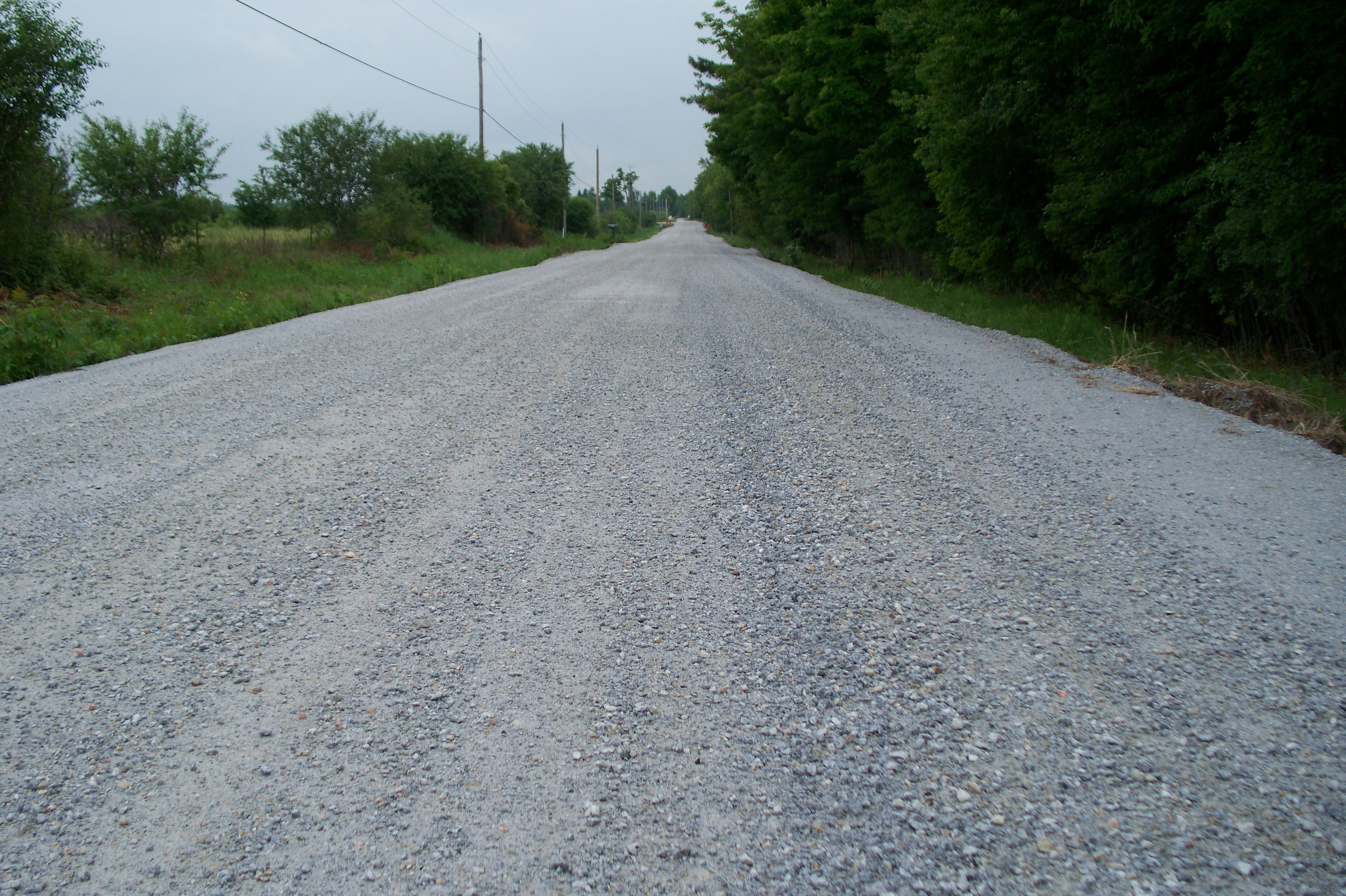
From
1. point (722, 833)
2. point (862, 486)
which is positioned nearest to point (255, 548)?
point (722, 833)

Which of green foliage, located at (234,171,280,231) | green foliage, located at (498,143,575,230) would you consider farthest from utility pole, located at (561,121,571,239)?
green foliage, located at (234,171,280,231)

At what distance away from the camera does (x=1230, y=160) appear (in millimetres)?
7227

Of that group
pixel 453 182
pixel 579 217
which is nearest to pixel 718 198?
pixel 579 217

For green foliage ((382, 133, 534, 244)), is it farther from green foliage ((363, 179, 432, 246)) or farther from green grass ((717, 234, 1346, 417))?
green grass ((717, 234, 1346, 417))

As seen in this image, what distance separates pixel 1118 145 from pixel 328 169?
2436 cm

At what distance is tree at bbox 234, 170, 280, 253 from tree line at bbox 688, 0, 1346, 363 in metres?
17.9

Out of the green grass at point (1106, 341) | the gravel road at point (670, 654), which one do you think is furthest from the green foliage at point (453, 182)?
the gravel road at point (670, 654)

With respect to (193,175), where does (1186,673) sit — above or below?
below

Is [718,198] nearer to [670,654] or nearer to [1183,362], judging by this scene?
[1183,362]

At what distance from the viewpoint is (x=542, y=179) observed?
51281mm

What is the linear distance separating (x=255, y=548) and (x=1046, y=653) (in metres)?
3.44

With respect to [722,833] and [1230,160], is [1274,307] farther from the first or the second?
[722,833]

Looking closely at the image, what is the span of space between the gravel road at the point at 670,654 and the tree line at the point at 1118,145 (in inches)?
115

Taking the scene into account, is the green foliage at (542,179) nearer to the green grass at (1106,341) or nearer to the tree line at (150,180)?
the tree line at (150,180)
